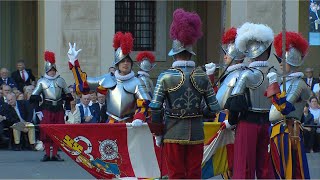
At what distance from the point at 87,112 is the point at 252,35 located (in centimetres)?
854

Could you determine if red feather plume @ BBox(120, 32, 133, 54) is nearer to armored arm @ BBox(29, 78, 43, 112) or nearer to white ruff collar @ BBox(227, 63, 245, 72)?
white ruff collar @ BBox(227, 63, 245, 72)

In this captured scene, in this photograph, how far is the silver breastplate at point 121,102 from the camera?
44.3 feet

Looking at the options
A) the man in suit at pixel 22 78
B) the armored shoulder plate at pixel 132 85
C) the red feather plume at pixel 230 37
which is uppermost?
the red feather plume at pixel 230 37

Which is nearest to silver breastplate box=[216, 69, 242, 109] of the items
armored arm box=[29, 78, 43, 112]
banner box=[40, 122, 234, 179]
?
banner box=[40, 122, 234, 179]

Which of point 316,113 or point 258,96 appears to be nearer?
point 258,96

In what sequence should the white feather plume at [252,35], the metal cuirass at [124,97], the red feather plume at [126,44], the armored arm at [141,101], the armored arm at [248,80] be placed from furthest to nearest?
1. the red feather plume at [126,44]
2. the metal cuirass at [124,97]
3. the armored arm at [141,101]
4. the white feather plume at [252,35]
5. the armored arm at [248,80]

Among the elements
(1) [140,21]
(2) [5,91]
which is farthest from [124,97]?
(1) [140,21]

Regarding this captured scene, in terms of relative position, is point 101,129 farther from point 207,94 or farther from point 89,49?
point 89,49

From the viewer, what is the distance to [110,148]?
1312 centimetres

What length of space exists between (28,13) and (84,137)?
Result: 47.0 ft

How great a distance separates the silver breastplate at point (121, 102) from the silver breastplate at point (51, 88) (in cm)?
467

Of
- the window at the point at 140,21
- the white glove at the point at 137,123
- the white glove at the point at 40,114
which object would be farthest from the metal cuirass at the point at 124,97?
the window at the point at 140,21

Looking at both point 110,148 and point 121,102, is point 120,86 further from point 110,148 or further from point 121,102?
point 110,148

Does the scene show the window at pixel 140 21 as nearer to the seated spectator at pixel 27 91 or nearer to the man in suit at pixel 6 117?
the seated spectator at pixel 27 91
